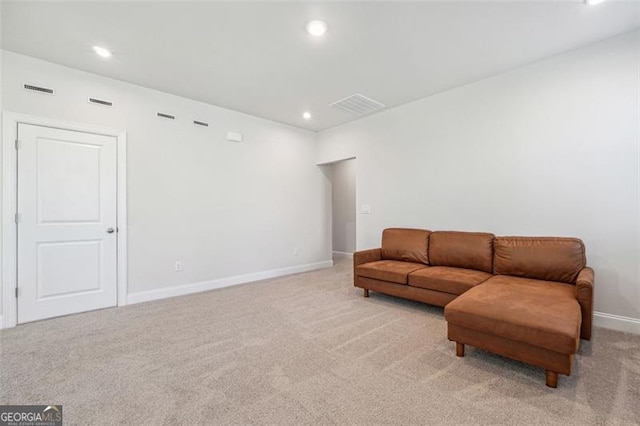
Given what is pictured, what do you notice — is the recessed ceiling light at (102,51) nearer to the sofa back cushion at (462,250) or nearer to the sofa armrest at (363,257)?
the sofa armrest at (363,257)

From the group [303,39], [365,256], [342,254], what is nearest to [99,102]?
[303,39]

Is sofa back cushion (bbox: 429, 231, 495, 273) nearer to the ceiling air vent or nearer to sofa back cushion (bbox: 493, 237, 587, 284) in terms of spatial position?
sofa back cushion (bbox: 493, 237, 587, 284)

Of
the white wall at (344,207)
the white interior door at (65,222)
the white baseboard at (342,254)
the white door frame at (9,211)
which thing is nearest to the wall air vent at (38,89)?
the white door frame at (9,211)

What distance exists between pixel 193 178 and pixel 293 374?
3189mm

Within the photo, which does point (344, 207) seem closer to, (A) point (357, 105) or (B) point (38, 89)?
(A) point (357, 105)

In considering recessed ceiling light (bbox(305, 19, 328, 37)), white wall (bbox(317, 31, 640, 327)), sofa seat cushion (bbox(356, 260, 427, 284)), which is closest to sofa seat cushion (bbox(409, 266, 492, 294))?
sofa seat cushion (bbox(356, 260, 427, 284))

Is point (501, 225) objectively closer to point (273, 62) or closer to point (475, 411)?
point (475, 411)

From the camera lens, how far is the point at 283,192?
521 centimetres

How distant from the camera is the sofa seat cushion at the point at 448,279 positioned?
9.36 ft

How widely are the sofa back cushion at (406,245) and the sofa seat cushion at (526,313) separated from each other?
1258mm

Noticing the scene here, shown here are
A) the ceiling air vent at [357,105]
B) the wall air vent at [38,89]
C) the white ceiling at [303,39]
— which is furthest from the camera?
the ceiling air vent at [357,105]

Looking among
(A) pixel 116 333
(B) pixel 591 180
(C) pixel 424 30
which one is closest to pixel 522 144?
(B) pixel 591 180

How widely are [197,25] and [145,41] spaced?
639mm

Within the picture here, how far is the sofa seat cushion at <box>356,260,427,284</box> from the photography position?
3324 millimetres
